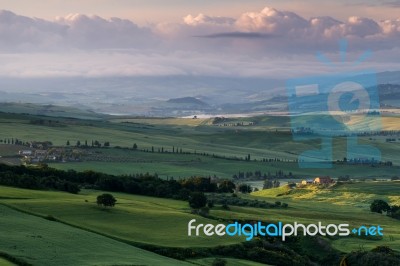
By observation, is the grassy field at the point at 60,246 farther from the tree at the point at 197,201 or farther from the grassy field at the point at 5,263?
the tree at the point at 197,201

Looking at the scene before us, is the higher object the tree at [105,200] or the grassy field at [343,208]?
the tree at [105,200]

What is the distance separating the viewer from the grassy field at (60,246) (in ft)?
165

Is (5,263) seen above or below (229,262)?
above

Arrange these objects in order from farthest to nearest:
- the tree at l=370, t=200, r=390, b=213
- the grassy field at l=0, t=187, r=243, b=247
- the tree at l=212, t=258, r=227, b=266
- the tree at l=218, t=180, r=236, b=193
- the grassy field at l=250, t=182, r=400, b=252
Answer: the tree at l=218, t=180, r=236, b=193 → the tree at l=370, t=200, r=390, b=213 → the grassy field at l=250, t=182, r=400, b=252 → the grassy field at l=0, t=187, r=243, b=247 → the tree at l=212, t=258, r=227, b=266

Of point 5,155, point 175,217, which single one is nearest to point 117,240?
A: point 175,217

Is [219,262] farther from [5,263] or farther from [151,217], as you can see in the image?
[5,263]

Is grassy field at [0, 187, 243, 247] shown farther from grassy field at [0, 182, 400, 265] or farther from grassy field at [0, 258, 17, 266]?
grassy field at [0, 258, 17, 266]

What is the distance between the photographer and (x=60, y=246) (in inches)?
2173

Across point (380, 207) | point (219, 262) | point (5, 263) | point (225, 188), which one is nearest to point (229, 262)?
point (219, 262)

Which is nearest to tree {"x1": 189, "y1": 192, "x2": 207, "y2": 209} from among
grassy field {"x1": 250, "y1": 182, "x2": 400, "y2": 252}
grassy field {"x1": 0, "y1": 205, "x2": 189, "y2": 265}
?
grassy field {"x1": 250, "y1": 182, "x2": 400, "y2": 252}

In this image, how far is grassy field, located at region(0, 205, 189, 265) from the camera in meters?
50.4

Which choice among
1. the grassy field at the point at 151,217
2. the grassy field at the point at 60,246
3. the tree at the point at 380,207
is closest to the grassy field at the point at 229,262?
the grassy field at the point at 151,217

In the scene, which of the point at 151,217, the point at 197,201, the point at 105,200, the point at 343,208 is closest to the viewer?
the point at 151,217

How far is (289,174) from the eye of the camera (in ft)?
651
